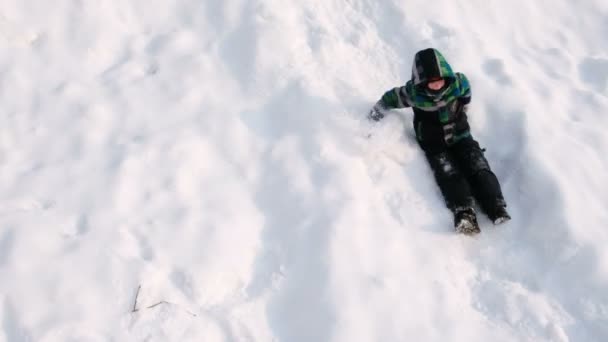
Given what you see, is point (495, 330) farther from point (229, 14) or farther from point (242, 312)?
point (229, 14)

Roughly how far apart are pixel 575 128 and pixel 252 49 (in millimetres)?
2116

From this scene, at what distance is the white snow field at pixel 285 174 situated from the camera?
2201 mm

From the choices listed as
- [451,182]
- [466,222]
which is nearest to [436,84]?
[451,182]

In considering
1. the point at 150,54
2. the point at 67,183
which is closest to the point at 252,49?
the point at 150,54

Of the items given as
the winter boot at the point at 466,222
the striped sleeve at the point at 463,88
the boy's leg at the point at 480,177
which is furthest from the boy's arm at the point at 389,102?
the winter boot at the point at 466,222

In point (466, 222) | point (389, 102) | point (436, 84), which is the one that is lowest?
point (466, 222)

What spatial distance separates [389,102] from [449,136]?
404 mm

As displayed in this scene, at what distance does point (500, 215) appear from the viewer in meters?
2.46

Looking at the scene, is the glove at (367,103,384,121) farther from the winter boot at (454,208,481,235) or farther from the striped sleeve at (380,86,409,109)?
the winter boot at (454,208,481,235)

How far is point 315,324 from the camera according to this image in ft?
7.07

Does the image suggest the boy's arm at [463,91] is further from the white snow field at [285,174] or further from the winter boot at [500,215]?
the winter boot at [500,215]

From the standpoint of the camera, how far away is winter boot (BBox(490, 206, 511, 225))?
2461 millimetres

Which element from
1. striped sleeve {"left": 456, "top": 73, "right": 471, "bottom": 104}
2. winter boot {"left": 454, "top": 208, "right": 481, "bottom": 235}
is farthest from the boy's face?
winter boot {"left": 454, "top": 208, "right": 481, "bottom": 235}

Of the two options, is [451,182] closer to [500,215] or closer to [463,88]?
[500,215]
